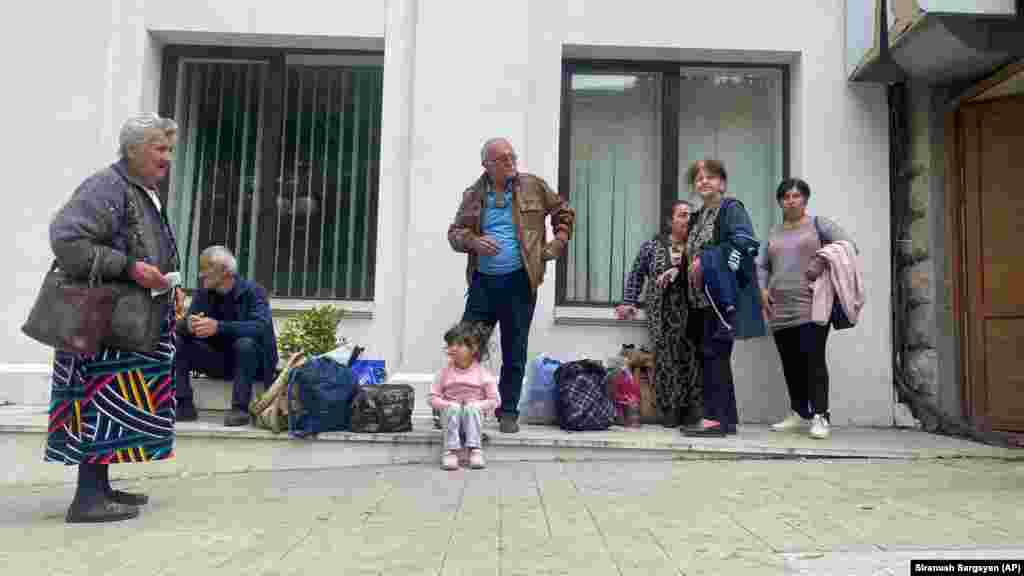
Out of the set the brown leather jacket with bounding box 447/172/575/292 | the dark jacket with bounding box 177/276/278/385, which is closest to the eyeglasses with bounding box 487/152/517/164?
the brown leather jacket with bounding box 447/172/575/292

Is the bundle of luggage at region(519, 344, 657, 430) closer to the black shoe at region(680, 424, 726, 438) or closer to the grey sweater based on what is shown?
the black shoe at region(680, 424, 726, 438)

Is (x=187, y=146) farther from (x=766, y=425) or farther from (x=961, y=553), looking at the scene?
(x=961, y=553)

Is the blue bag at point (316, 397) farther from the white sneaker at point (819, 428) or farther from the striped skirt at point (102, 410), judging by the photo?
the white sneaker at point (819, 428)

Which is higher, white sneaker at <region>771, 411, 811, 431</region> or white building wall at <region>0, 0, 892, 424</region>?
white building wall at <region>0, 0, 892, 424</region>

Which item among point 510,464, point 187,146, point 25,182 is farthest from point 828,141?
point 25,182

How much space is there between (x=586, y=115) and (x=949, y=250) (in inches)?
123

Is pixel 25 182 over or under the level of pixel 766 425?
over

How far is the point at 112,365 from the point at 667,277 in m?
3.80

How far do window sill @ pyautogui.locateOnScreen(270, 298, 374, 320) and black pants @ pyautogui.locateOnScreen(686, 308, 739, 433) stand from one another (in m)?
2.67

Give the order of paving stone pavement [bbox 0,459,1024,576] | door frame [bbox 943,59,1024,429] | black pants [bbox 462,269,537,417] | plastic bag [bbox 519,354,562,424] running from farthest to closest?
1. door frame [bbox 943,59,1024,429]
2. plastic bag [bbox 519,354,562,424]
3. black pants [bbox 462,269,537,417]
4. paving stone pavement [bbox 0,459,1024,576]

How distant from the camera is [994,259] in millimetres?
6582

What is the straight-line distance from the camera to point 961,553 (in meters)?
2.92

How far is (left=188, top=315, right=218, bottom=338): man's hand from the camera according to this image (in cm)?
572

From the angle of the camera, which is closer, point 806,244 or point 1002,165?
point 806,244
